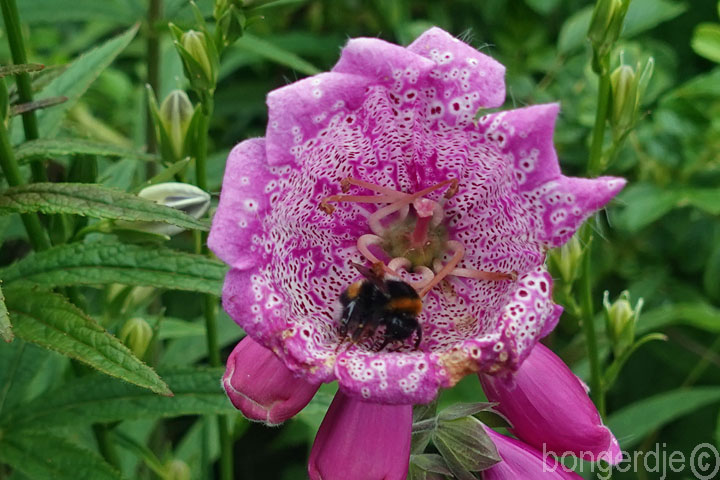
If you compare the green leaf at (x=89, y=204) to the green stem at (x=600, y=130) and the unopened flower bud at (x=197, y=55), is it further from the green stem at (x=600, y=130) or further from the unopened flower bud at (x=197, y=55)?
the green stem at (x=600, y=130)

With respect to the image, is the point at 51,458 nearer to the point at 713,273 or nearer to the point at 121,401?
the point at 121,401

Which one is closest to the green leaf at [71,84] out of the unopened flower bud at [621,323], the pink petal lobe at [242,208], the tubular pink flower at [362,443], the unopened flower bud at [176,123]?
the unopened flower bud at [176,123]

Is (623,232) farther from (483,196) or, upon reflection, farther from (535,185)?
(535,185)

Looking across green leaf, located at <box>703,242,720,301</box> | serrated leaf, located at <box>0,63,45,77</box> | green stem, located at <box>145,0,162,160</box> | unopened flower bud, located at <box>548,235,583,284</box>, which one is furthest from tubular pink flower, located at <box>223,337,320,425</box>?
green leaf, located at <box>703,242,720,301</box>

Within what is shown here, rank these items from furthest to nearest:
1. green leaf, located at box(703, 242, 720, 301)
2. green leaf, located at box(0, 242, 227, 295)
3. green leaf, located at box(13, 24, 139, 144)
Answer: green leaf, located at box(703, 242, 720, 301) < green leaf, located at box(13, 24, 139, 144) < green leaf, located at box(0, 242, 227, 295)

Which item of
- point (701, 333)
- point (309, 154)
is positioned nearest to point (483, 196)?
point (309, 154)

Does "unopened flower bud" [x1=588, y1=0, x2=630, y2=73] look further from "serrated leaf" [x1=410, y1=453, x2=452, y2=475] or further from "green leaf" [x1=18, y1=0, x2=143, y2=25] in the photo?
"green leaf" [x1=18, y1=0, x2=143, y2=25]
